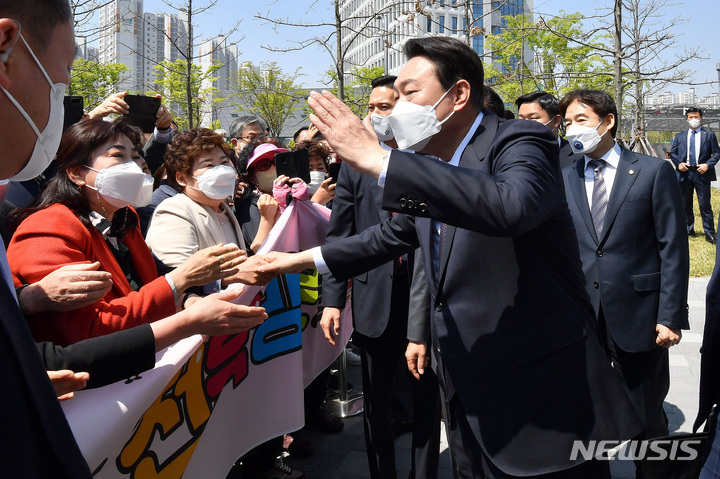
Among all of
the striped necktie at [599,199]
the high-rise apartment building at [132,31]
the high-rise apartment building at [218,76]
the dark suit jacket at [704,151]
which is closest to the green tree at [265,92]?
the high-rise apartment building at [218,76]

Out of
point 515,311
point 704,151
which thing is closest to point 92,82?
point 704,151

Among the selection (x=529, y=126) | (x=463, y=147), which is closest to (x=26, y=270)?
(x=463, y=147)

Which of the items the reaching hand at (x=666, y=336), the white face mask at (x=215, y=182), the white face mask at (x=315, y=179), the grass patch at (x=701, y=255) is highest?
the white face mask at (x=215, y=182)

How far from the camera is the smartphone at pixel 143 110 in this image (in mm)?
4367

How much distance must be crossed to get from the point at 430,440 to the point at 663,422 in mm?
1393

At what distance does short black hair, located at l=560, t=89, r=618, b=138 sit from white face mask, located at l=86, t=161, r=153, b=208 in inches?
116

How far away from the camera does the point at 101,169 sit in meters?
2.62

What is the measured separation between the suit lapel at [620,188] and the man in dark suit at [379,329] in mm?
1200

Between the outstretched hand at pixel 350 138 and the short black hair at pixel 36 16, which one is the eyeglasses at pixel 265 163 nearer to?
the outstretched hand at pixel 350 138

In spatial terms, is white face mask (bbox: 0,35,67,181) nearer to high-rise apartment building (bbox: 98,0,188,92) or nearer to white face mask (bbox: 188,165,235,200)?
white face mask (bbox: 188,165,235,200)

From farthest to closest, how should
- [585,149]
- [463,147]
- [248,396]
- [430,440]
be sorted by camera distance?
[585,149] → [430,440] → [248,396] → [463,147]

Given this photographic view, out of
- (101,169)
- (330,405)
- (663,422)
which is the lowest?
(330,405)

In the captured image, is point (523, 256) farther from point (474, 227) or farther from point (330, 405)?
point (330, 405)

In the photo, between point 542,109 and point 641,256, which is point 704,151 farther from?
point 641,256
